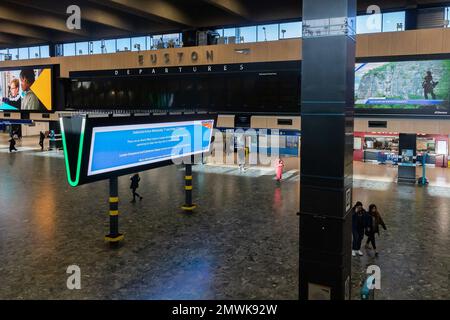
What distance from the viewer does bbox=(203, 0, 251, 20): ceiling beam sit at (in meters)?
21.0

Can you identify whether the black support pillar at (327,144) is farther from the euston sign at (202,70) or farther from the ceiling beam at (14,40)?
the ceiling beam at (14,40)

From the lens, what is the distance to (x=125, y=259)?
10.4 metres

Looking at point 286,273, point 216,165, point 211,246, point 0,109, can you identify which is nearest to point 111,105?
point 216,165

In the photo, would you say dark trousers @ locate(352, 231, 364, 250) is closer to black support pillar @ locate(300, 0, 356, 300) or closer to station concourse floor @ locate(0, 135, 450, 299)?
station concourse floor @ locate(0, 135, 450, 299)

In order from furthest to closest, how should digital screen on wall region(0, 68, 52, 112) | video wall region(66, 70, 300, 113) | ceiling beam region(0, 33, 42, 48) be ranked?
ceiling beam region(0, 33, 42, 48) < digital screen on wall region(0, 68, 52, 112) < video wall region(66, 70, 300, 113)

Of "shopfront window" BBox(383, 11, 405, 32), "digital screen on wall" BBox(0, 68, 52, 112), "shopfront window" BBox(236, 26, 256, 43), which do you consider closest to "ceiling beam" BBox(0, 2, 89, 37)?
"digital screen on wall" BBox(0, 68, 52, 112)

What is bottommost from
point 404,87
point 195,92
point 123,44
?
point 404,87

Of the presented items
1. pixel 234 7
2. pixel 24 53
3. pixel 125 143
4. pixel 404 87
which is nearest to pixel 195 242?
pixel 125 143

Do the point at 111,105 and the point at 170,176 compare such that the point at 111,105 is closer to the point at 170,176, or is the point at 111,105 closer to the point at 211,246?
the point at 170,176

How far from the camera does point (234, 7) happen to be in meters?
22.6

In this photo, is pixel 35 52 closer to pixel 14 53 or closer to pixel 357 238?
pixel 14 53

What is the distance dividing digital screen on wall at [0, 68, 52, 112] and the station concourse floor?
25.7 ft

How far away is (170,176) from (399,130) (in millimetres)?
12157

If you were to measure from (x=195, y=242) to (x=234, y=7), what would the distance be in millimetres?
15440
